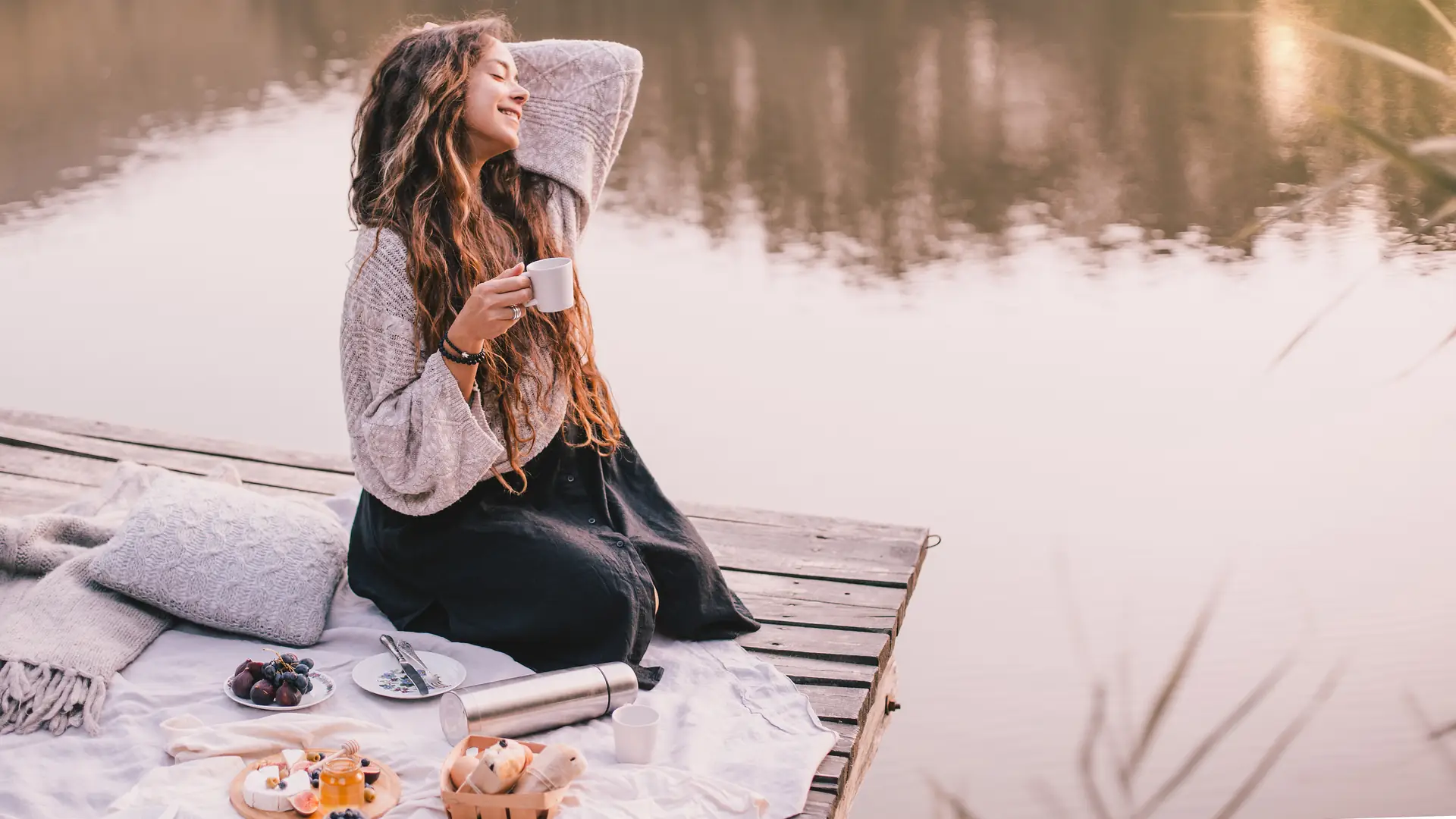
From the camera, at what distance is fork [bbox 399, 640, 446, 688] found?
8.35 feet

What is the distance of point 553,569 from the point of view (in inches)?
103

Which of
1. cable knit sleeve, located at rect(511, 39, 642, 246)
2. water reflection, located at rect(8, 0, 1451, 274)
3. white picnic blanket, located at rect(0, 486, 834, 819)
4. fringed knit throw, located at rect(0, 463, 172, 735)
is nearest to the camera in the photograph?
white picnic blanket, located at rect(0, 486, 834, 819)

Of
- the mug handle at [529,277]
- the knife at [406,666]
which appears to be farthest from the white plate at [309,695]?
the mug handle at [529,277]

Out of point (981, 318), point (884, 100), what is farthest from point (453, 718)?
point (884, 100)

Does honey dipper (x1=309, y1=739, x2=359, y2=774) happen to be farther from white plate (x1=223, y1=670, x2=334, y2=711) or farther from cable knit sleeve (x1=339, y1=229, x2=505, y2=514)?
cable knit sleeve (x1=339, y1=229, x2=505, y2=514)

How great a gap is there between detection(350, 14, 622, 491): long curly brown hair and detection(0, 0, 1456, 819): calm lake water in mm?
1094

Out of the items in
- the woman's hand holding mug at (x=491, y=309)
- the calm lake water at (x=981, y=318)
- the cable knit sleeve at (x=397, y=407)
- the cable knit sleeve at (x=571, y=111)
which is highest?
the cable knit sleeve at (x=571, y=111)

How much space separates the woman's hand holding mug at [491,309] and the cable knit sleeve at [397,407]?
8cm

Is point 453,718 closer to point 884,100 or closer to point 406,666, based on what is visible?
point 406,666

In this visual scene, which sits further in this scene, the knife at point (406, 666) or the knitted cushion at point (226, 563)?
the knitted cushion at point (226, 563)

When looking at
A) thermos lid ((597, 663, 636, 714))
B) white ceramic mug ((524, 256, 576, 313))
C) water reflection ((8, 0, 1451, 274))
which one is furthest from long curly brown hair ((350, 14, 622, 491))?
water reflection ((8, 0, 1451, 274))

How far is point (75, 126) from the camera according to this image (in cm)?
802

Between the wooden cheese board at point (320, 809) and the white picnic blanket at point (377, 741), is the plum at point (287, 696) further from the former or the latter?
the wooden cheese board at point (320, 809)

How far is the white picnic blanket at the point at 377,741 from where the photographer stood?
220cm
